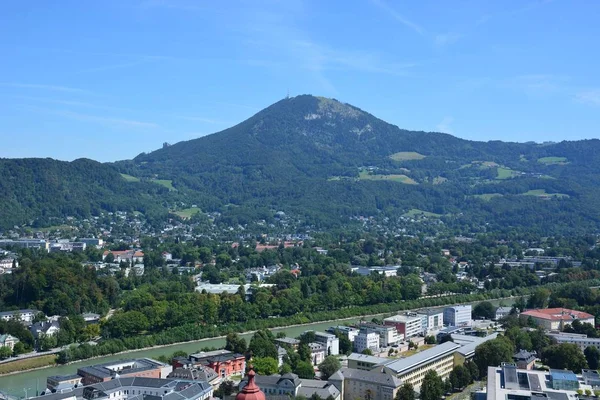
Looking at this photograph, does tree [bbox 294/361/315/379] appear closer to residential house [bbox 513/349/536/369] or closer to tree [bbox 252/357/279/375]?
tree [bbox 252/357/279/375]

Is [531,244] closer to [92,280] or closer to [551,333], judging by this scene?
[551,333]

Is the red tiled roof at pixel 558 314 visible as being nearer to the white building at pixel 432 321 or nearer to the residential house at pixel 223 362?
the white building at pixel 432 321

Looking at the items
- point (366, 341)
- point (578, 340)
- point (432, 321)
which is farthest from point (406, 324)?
point (578, 340)

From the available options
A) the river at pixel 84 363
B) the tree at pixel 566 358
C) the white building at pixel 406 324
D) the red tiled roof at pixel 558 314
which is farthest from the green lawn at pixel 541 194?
the tree at pixel 566 358

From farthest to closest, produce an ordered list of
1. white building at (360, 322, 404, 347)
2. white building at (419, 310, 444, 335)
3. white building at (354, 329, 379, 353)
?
white building at (419, 310, 444, 335) < white building at (360, 322, 404, 347) < white building at (354, 329, 379, 353)

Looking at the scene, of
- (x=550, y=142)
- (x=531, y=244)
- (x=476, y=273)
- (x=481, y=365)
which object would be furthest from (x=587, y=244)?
(x=550, y=142)

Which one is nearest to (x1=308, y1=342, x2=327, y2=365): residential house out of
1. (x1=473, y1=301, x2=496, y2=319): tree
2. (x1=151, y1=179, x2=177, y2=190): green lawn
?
(x1=473, y1=301, x2=496, y2=319): tree

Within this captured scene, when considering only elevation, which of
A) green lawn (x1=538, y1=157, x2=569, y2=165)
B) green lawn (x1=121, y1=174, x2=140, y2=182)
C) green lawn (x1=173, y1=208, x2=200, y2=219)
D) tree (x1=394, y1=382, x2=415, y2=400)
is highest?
green lawn (x1=538, y1=157, x2=569, y2=165)
